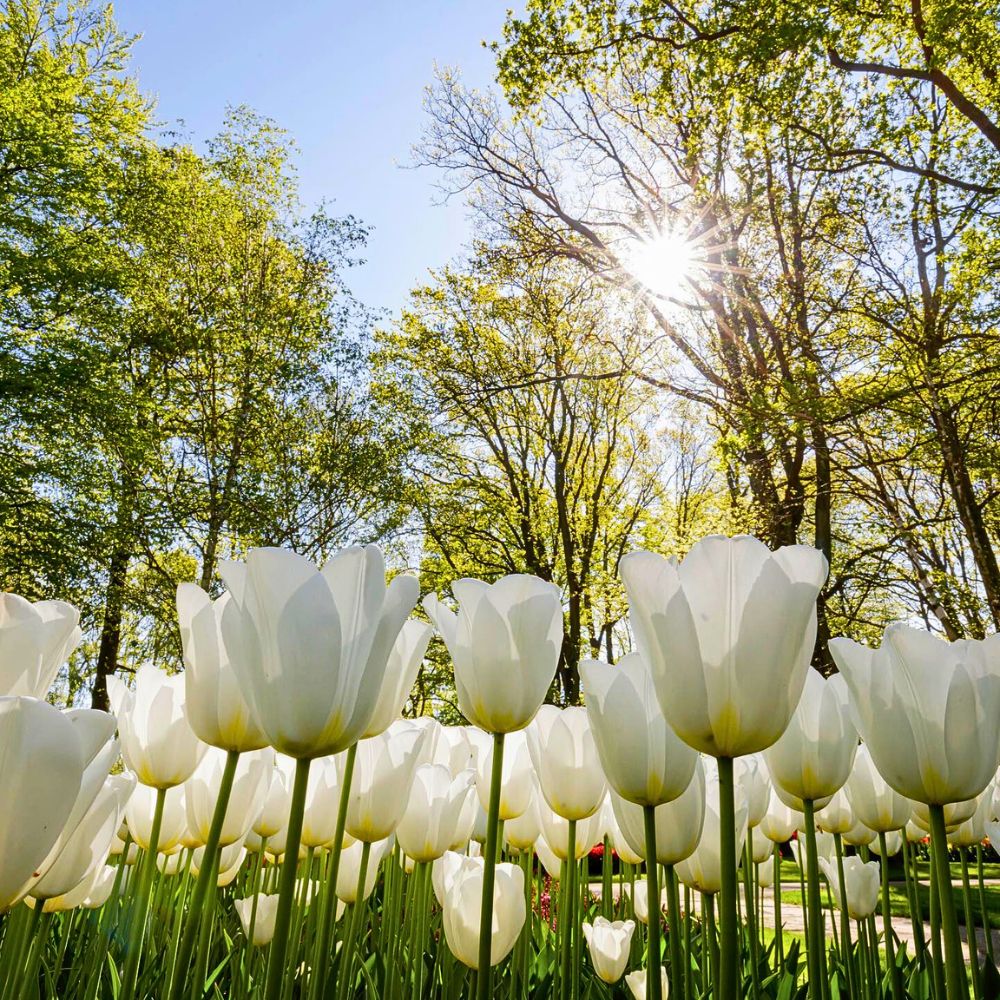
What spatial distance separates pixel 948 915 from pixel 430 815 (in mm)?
890

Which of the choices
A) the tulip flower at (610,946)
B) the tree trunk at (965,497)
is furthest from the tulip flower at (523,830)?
the tree trunk at (965,497)

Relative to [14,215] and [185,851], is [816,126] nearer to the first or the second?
[185,851]

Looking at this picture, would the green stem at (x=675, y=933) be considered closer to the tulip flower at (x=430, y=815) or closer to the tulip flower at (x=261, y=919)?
the tulip flower at (x=430, y=815)

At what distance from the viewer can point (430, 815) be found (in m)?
1.44

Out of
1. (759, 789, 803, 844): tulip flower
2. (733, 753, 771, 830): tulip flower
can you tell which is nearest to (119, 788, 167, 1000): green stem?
(733, 753, 771, 830): tulip flower

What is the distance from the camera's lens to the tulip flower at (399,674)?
3.34 feet

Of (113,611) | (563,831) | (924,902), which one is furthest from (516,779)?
(113,611)

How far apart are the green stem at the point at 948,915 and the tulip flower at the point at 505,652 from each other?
471 mm

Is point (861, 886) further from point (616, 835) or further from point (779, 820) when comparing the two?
point (616, 835)

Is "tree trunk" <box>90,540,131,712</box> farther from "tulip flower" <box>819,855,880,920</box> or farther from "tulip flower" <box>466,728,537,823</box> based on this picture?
"tulip flower" <box>819,855,880,920</box>

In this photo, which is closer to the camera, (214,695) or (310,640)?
(310,640)

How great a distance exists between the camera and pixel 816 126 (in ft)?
32.5

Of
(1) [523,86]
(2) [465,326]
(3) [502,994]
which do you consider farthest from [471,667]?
(2) [465,326]

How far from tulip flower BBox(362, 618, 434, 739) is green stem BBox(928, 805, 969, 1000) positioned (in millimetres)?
617
